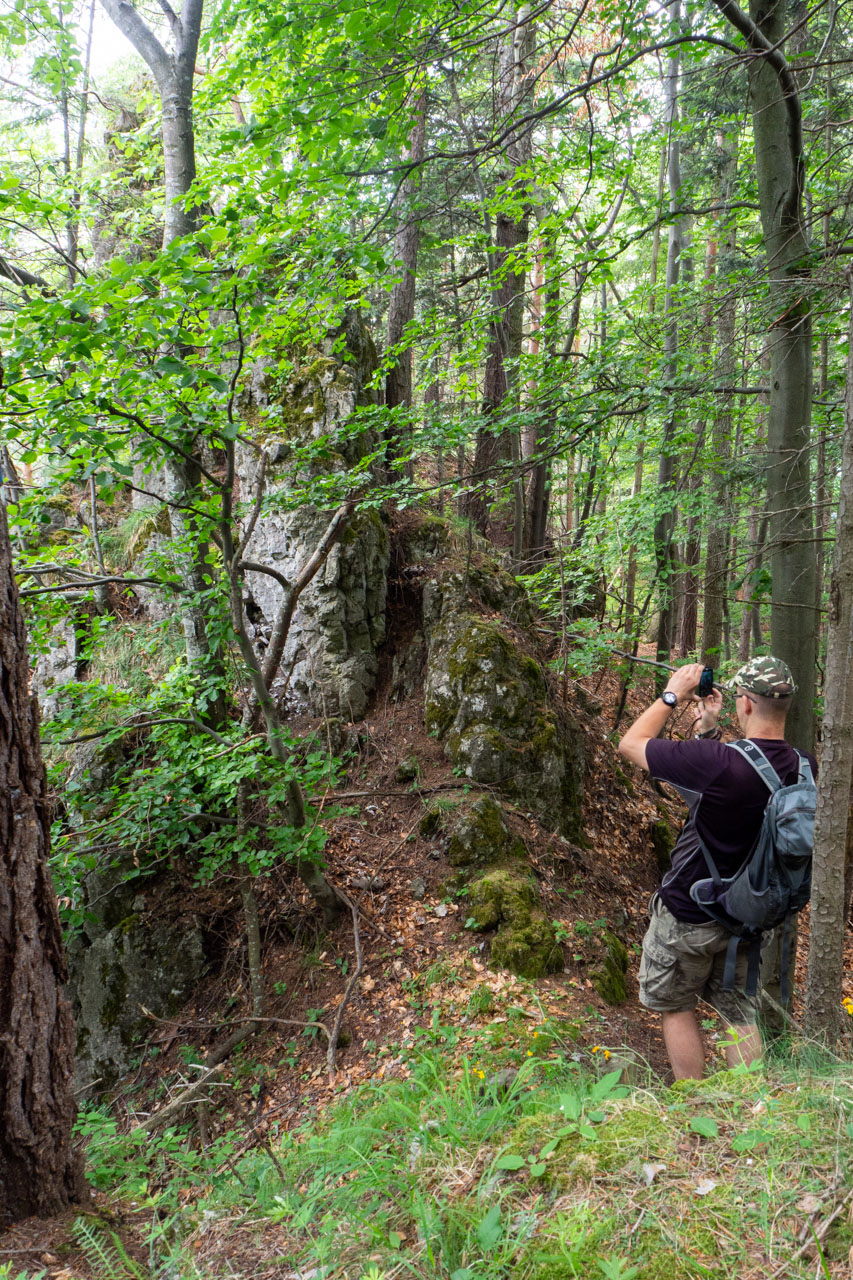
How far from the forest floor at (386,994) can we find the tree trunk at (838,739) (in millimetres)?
896

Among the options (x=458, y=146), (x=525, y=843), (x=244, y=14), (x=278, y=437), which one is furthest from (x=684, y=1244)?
(x=458, y=146)

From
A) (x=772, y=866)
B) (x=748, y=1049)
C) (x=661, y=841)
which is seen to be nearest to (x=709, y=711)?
(x=772, y=866)

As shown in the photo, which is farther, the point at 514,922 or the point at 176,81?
the point at 176,81

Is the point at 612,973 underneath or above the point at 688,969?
underneath

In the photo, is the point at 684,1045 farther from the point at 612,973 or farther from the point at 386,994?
the point at 386,994

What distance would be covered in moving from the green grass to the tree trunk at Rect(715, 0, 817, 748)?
2.67m

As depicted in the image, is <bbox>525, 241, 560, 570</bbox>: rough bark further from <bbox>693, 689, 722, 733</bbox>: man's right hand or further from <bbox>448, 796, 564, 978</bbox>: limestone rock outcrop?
<bbox>448, 796, 564, 978</bbox>: limestone rock outcrop

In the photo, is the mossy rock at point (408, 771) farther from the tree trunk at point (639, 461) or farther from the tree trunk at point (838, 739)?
the tree trunk at point (838, 739)

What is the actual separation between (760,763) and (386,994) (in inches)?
120

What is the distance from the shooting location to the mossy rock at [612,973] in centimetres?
441

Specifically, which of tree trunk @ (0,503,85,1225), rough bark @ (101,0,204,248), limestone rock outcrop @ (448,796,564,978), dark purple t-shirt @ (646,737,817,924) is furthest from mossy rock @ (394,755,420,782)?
rough bark @ (101,0,204,248)

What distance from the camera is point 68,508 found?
8.41 m

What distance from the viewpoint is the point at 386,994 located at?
176 inches

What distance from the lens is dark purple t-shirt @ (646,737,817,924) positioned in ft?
9.89
